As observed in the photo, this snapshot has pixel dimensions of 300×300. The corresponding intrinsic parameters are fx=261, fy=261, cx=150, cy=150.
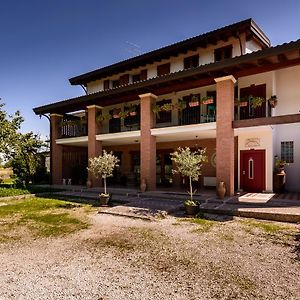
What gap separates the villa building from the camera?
12914 mm

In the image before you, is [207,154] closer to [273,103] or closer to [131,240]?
[273,103]

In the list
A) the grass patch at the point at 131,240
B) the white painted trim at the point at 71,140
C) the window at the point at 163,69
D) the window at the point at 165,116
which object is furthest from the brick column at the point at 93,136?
the grass patch at the point at 131,240

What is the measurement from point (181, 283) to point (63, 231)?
4871 millimetres

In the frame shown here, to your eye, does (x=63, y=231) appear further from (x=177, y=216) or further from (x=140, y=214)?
(x=177, y=216)

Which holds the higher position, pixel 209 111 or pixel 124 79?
pixel 124 79

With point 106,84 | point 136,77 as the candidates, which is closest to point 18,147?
point 106,84

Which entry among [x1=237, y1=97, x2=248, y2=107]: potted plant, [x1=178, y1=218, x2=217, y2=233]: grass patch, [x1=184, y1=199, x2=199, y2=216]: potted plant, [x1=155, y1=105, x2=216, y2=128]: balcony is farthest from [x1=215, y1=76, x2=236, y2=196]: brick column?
[x1=178, y1=218, x2=217, y2=233]: grass patch

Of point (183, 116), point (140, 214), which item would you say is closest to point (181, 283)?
point (140, 214)

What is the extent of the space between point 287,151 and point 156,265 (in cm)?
1301

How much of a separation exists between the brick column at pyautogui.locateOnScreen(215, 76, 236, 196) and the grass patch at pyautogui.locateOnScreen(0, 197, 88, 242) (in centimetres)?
714

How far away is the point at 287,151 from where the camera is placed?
15.6m

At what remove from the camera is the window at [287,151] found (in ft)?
50.6

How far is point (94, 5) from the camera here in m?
11.5

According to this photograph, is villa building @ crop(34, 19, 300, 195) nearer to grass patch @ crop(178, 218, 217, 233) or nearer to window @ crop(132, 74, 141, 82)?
window @ crop(132, 74, 141, 82)
